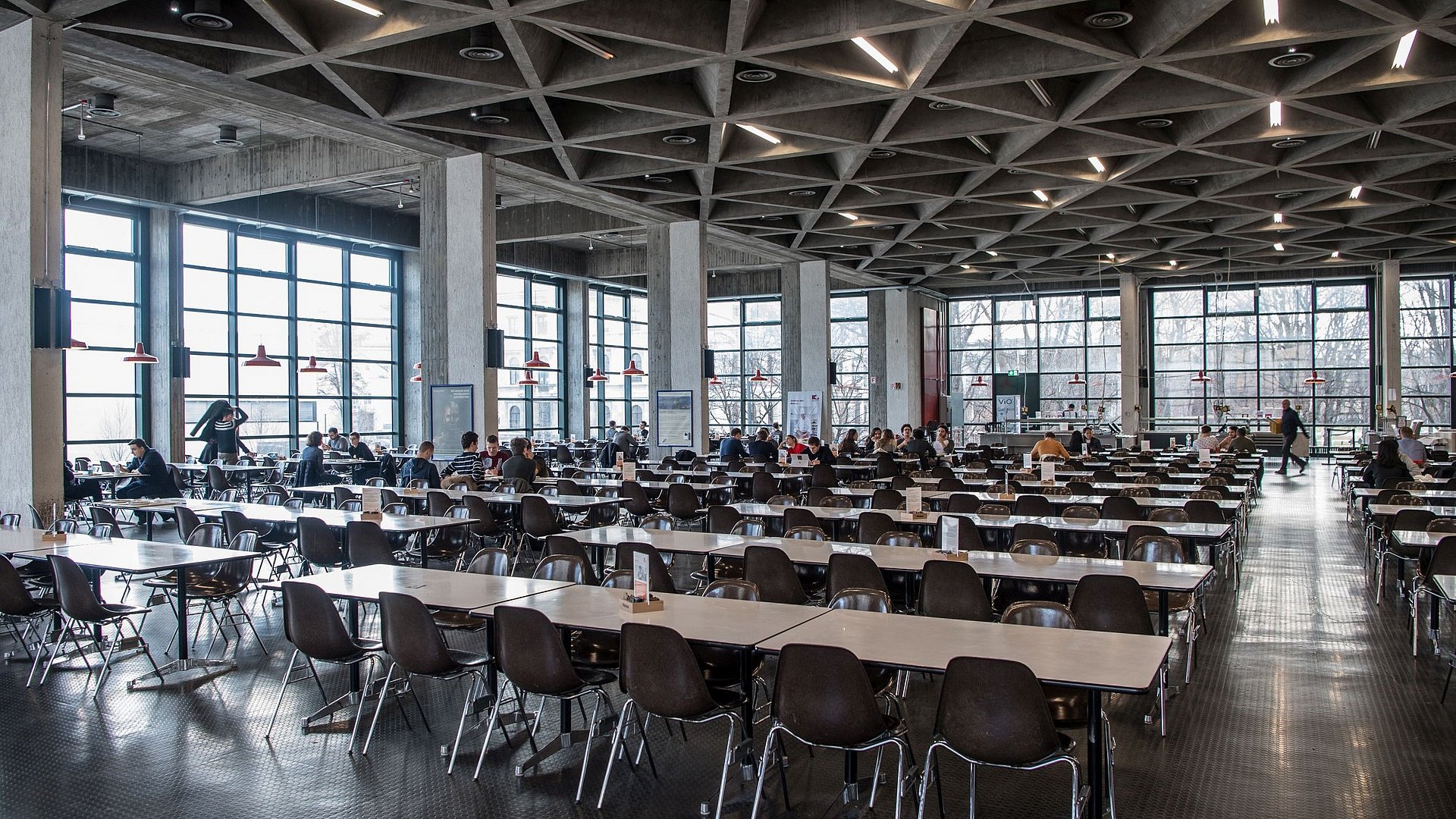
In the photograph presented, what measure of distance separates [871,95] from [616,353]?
1768cm

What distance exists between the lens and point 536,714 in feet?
15.9

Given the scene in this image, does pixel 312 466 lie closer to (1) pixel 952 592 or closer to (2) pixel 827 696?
(1) pixel 952 592

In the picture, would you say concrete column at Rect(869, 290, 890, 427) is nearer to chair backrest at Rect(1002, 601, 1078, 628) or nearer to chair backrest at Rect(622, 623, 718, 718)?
chair backrest at Rect(1002, 601, 1078, 628)

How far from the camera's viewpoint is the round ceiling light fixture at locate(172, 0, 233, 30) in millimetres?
8359

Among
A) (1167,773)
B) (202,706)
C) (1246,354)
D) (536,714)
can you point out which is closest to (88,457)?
(202,706)

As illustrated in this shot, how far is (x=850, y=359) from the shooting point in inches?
1086

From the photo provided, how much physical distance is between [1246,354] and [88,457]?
2516 centimetres

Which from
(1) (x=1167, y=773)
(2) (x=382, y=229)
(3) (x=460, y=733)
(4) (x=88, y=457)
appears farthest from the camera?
(2) (x=382, y=229)

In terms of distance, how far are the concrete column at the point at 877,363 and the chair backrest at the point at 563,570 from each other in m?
21.0

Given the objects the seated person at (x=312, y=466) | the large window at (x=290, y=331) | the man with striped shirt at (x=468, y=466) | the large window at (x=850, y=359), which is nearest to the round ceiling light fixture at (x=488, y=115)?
the man with striped shirt at (x=468, y=466)

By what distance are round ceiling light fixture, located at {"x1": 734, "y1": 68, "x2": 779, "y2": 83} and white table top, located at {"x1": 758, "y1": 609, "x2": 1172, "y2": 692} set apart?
23.4 ft

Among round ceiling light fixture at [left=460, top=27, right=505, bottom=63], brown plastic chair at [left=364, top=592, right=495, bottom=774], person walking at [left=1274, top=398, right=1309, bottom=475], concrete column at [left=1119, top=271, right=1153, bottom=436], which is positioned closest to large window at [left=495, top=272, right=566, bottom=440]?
round ceiling light fixture at [left=460, top=27, right=505, bottom=63]

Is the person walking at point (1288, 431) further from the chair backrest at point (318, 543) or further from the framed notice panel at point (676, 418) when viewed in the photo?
the chair backrest at point (318, 543)

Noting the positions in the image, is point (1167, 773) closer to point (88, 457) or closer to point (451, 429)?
point (451, 429)
